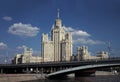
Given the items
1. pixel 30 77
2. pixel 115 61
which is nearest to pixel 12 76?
pixel 30 77

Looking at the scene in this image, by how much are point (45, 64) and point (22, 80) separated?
116 ft

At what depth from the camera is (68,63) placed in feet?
390

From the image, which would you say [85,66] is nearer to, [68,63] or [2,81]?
[68,63]

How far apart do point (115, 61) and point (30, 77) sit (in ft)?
101

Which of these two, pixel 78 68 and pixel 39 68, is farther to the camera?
pixel 39 68

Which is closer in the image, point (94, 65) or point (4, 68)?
point (94, 65)

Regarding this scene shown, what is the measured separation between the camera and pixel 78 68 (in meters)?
108

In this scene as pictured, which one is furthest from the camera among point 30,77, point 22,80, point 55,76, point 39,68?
point 39,68

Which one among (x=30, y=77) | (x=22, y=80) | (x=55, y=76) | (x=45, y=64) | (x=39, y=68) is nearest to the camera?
(x=22, y=80)

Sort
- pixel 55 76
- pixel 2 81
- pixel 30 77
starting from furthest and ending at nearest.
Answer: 1. pixel 55 76
2. pixel 30 77
3. pixel 2 81

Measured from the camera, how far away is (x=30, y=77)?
98312mm

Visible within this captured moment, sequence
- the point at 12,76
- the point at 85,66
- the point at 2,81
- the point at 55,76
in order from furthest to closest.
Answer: the point at 55,76 → the point at 85,66 → the point at 12,76 → the point at 2,81

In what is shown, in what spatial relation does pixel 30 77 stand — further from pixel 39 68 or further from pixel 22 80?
pixel 39 68

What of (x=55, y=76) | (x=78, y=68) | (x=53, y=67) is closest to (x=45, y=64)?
(x=53, y=67)
